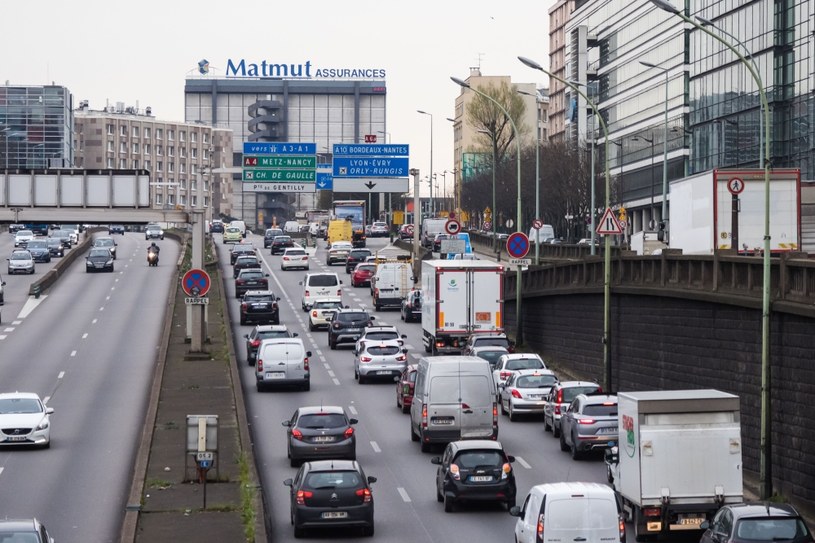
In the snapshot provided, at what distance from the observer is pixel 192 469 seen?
2945 centimetres

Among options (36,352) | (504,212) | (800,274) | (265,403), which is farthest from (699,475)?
(504,212)

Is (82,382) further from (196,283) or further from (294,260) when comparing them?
(294,260)

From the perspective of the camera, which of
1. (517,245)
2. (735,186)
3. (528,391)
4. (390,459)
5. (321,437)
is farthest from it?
(517,245)

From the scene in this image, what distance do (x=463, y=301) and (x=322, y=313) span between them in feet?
47.8

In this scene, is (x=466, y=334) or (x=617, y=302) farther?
(x=466, y=334)

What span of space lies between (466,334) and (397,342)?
12.2ft

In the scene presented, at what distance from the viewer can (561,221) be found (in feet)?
382

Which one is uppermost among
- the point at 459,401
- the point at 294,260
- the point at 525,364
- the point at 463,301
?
the point at 294,260

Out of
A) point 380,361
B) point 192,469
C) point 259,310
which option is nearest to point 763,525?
point 192,469

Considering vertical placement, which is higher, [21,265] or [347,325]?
[21,265]

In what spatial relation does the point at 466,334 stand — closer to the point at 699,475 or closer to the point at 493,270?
the point at 493,270

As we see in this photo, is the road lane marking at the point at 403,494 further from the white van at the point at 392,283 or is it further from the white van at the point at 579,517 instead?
the white van at the point at 392,283

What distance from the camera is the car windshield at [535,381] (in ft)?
131

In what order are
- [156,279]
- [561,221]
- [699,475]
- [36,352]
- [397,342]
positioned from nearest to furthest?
[699,475] < [397,342] < [36,352] < [156,279] < [561,221]
